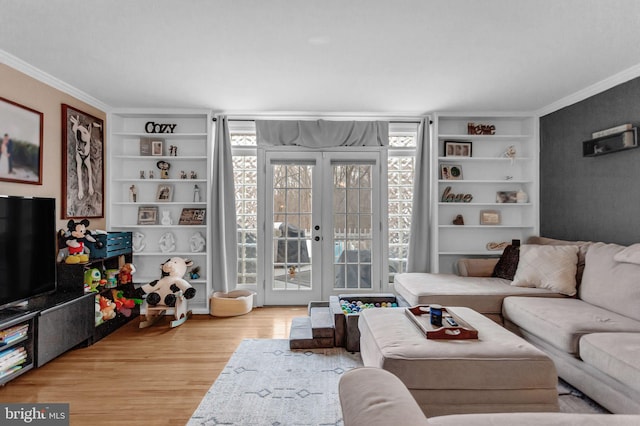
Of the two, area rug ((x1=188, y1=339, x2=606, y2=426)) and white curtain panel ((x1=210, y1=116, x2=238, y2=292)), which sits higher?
white curtain panel ((x1=210, y1=116, x2=238, y2=292))

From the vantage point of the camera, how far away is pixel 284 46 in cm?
266

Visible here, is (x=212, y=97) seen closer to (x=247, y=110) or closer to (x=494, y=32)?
(x=247, y=110)

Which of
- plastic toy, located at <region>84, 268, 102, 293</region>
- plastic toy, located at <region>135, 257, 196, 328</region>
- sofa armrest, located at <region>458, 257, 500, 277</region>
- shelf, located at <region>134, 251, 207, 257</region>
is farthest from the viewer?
shelf, located at <region>134, 251, 207, 257</region>

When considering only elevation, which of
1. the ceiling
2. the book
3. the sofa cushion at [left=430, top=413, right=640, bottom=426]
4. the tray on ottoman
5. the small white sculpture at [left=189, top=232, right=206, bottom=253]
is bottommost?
the tray on ottoman

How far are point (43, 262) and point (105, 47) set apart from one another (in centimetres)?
181

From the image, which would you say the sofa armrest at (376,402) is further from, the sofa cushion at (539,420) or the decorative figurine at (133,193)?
the decorative figurine at (133,193)

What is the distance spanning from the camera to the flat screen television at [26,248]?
2.63m

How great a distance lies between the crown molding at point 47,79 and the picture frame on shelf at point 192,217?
1.50 metres

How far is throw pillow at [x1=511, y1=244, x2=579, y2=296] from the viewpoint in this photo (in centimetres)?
318

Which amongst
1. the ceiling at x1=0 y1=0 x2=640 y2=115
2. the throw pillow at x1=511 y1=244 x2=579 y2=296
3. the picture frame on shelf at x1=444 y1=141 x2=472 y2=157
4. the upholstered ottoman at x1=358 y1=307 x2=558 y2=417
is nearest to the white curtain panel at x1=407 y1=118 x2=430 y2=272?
the picture frame on shelf at x1=444 y1=141 x2=472 y2=157

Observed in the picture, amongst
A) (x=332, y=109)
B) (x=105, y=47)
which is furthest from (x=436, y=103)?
(x=105, y=47)

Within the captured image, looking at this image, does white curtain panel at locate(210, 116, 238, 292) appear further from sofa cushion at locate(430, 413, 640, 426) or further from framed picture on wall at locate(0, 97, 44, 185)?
sofa cushion at locate(430, 413, 640, 426)

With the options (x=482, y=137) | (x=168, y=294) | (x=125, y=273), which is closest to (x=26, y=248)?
(x=125, y=273)

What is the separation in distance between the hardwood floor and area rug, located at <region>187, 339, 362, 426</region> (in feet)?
0.36
